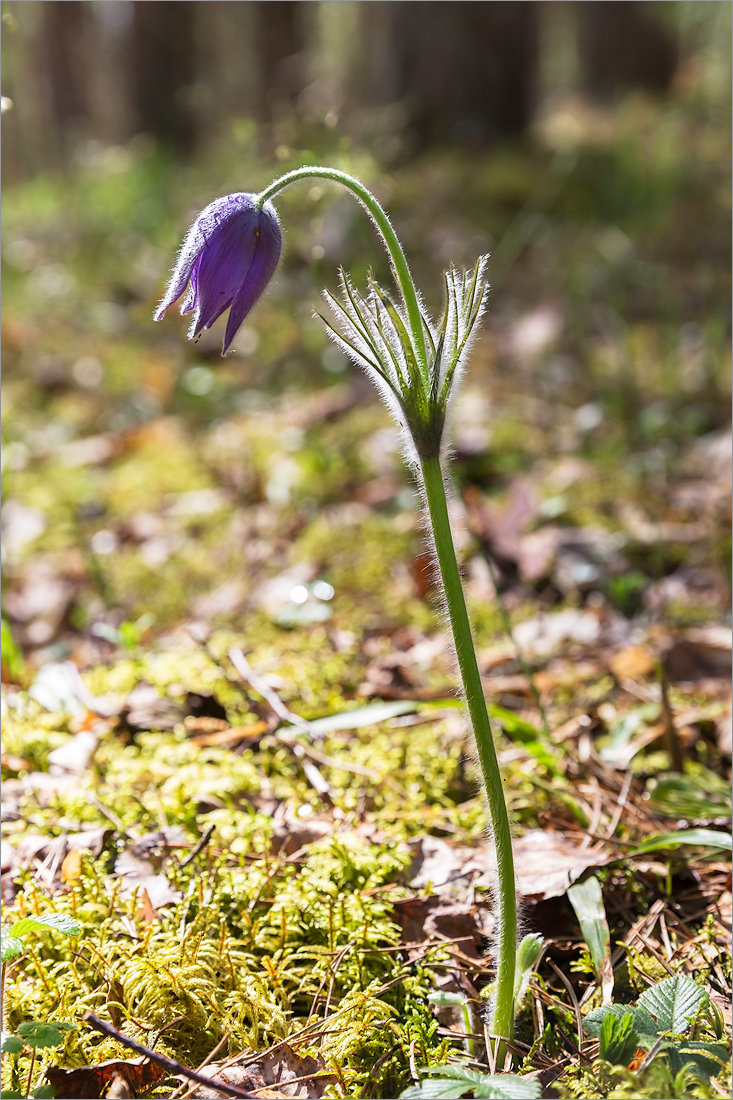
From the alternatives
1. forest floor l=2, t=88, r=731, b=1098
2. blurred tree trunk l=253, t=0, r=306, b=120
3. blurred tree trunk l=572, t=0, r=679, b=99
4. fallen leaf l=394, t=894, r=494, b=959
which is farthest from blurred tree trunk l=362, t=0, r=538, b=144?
fallen leaf l=394, t=894, r=494, b=959

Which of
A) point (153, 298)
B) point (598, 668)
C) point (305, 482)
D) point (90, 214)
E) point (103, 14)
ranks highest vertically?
point (103, 14)

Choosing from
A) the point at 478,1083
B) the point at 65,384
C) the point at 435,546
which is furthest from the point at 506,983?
the point at 65,384

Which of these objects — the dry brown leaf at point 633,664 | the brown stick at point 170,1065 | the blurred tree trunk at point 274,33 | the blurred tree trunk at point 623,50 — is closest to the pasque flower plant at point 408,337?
the brown stick at point 170,1065

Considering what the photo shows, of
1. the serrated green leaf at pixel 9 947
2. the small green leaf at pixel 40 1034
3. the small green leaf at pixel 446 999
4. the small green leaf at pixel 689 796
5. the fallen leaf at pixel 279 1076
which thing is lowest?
the fallen leaf at pixel 279 1076

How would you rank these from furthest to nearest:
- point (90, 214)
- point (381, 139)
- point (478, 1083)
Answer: point (90, 214) → point (381, 139) → point (478, 1083)

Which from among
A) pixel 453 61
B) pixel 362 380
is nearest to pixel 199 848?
pixel 362 380

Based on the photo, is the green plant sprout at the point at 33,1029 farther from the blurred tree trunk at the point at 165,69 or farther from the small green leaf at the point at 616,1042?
the blurred tree trunk at the point at 165,69

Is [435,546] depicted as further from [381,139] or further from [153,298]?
[381,139]
